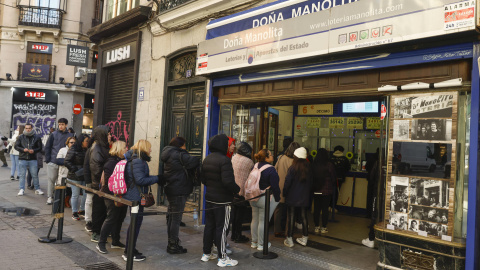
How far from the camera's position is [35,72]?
26.8 meters

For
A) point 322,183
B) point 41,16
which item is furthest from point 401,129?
point 41,16

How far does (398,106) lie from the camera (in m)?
5.20

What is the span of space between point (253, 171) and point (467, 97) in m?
3.22

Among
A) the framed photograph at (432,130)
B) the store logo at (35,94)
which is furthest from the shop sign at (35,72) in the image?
the framed photograph at (432,130)

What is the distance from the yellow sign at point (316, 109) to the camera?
10680 mm

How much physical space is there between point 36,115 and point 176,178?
82.1 feet

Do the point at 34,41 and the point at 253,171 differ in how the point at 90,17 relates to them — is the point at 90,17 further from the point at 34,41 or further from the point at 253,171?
the point at 253,171

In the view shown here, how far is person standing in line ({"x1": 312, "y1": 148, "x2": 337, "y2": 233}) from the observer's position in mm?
7531

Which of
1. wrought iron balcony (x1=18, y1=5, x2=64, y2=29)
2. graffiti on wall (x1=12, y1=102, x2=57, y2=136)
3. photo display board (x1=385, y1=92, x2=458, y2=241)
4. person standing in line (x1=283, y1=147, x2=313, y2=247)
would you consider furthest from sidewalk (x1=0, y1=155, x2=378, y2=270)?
wrought iron balcony (x1=18, y1=5, x2=64, y2=29)

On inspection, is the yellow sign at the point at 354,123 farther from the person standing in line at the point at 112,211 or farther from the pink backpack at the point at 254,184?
the person standing in line at the point at 112,211

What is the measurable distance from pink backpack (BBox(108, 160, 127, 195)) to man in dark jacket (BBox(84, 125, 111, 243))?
1036mm

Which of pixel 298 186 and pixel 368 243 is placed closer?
pixel 298 186

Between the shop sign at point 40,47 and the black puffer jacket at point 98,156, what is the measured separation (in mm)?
23636

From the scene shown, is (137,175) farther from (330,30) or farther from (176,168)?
(330,30)
